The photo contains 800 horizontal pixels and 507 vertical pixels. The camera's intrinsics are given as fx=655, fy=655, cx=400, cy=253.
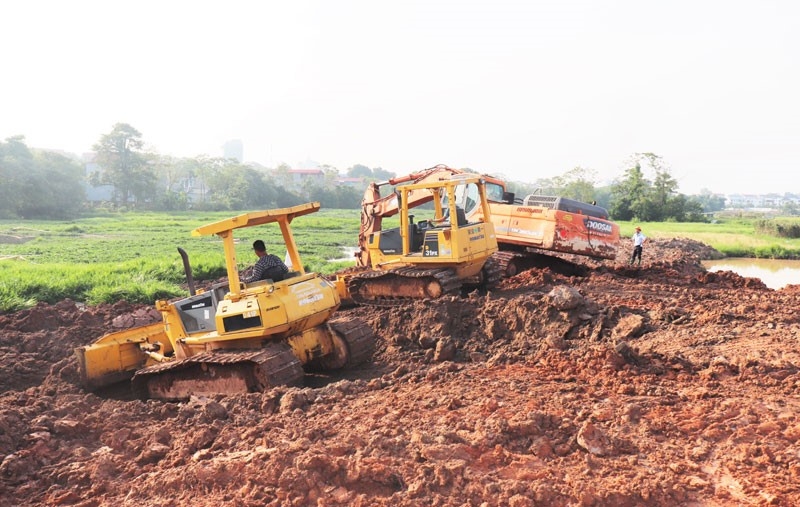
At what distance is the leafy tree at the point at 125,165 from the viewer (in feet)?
222

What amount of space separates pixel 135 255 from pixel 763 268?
75.9 ft

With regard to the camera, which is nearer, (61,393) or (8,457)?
(8,457)

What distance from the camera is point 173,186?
294ft

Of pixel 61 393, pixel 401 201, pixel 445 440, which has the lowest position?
pixel 61 393

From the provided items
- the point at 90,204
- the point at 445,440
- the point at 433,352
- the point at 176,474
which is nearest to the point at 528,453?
the point at 445,440

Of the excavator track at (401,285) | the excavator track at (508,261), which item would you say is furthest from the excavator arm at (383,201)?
the excavator track at (508,261)

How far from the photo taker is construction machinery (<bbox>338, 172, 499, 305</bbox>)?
35.5ft

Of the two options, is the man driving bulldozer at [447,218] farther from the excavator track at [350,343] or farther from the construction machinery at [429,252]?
the excavator track at [350,343]

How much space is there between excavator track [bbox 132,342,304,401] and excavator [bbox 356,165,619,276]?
5807mm

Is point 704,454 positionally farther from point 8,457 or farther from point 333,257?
point 333,257

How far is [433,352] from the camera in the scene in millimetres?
8531

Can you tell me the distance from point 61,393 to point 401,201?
19.7 ft

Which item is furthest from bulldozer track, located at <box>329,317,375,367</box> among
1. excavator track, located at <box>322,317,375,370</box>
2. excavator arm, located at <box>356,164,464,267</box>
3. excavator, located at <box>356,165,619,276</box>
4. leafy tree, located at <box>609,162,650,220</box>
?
leafy tree, located at <box>609,162,650,220</box>

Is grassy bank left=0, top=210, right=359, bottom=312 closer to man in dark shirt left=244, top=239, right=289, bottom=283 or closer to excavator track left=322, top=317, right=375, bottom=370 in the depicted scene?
excavator track left=322, top=317, right=375, bottom=370
